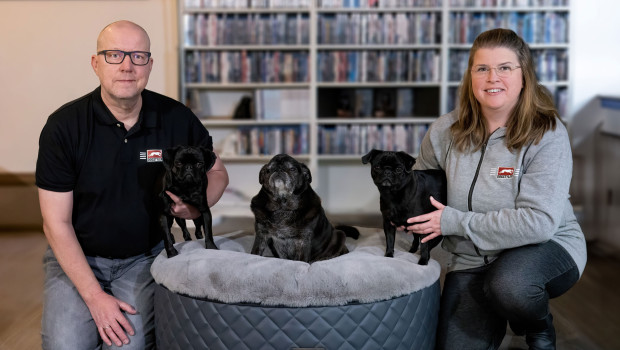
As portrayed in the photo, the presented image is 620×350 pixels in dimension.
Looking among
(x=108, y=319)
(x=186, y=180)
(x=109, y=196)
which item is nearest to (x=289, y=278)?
(x=186, y=180)

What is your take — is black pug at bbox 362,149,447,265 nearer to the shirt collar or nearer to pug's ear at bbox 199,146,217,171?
pug's ear at bbox 199,146,217,171

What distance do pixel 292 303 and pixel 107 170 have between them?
0.85 meters

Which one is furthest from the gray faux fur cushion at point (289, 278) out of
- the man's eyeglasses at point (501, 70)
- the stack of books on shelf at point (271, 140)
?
the stack of books on shelf at point (271, 140)

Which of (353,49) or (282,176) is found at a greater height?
(353,49)

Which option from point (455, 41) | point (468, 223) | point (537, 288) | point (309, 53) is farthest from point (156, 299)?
point (455, 41)

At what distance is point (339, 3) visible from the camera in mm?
5336

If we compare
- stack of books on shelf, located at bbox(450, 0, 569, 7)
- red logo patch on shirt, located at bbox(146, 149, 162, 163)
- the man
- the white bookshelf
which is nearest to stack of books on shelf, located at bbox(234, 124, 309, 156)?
the white bookshelf

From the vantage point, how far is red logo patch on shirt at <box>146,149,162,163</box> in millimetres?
2348

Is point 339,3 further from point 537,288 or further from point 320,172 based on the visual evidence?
point 537,288

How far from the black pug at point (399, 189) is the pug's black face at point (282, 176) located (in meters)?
0.22

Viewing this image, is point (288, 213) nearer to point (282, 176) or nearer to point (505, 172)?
Answer: point (282, 176)

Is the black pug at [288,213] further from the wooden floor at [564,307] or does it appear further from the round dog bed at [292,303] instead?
the wooden floor at [564,307]

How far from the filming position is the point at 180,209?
2.19 m

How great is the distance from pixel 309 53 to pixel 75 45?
6.11 feet
